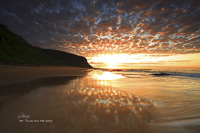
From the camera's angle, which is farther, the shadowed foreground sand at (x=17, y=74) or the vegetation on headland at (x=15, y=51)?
the vegetation on headland at (x=15, y=51)

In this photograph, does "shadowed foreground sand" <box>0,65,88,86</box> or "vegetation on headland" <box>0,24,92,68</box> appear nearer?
"shadowed foreground sand" <box>0,65,88,86</box>

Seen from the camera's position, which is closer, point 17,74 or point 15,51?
point 17,74

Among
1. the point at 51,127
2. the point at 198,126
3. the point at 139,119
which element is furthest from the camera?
the point at 139,119

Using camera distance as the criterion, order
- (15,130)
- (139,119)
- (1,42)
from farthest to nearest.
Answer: (1,42) < (139,119) < (15,130)

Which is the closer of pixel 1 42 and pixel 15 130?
pixel 15 130

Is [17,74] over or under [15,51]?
under

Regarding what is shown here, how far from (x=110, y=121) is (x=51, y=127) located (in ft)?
4.69

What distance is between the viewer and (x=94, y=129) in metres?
2.11

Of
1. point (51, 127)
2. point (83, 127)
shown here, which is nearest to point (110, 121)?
point (83, 127)

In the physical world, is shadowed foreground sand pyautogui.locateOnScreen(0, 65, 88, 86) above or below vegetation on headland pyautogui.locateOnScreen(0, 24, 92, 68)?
below

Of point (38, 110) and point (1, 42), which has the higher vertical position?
point (1, 42)

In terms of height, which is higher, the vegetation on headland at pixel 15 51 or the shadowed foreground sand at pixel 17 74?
the vegetation on headland at pixel 15 51

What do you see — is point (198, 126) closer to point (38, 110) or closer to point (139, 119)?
point (139, 119)

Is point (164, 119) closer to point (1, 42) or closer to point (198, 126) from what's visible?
point (198, 126)
